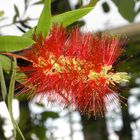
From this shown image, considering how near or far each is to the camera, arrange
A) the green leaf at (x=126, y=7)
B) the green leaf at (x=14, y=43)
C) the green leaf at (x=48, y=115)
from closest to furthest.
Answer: the green leaf at (x=14, y=43) → the green leaf at (x=126, y=7) → the green leaf at (x=48, y=115)

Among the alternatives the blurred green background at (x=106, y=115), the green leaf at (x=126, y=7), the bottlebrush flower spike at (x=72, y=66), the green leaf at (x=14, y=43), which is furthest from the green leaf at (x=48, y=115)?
the green leaf at (x=14, y=43)

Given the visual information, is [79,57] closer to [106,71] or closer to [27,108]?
[106,71]

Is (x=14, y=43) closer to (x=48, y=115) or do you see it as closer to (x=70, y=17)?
(x=70, y=17)

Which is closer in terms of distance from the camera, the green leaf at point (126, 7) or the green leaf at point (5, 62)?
the green leaf at point (5, 62)

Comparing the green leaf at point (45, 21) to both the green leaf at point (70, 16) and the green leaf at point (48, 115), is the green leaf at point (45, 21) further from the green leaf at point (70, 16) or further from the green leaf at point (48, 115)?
the green leaf at point (48, 115)

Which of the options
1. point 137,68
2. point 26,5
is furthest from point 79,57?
point 137,68

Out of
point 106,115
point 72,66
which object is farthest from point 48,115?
point 72,66

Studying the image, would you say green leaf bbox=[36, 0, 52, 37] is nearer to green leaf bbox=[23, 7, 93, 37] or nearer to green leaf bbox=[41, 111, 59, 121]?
green leaf bbox=[23, 7, 93, 37]
